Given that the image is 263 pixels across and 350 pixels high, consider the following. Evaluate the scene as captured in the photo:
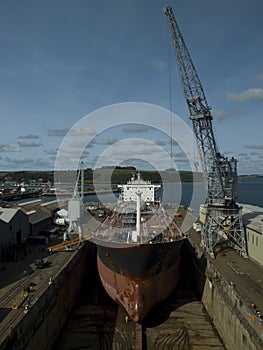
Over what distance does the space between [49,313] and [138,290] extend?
4416 mm

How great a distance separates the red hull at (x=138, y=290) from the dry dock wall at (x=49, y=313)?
249 cm

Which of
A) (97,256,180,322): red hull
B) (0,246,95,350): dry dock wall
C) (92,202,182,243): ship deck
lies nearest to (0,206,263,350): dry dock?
(0,246,95,350): dry dock wall

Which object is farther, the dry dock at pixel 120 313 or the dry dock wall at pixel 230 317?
the dry dock at pixel 120 313

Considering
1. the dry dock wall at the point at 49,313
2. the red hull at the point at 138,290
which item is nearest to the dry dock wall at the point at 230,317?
the red hull at the point at 138,290

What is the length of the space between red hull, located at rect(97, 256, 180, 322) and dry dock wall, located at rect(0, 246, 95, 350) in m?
2.49

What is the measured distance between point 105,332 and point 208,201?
41.4 ft

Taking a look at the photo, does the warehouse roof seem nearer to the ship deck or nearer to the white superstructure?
the ship deck

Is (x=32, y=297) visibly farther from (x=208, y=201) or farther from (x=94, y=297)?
(x=208, y=201)

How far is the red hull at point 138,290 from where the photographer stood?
51.7 feet

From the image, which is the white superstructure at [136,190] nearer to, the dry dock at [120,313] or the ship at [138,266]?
the dry dock at [120,313]

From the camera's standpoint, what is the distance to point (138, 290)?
51.4 feet

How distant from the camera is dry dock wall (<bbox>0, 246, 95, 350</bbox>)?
11280 millimetres

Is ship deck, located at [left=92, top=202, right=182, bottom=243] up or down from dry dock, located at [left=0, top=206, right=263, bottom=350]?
up

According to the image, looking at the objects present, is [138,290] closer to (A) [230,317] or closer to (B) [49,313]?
(B) [49,313]
